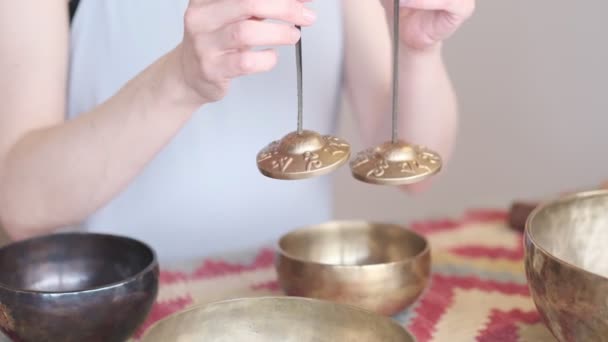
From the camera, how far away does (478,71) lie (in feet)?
6.07

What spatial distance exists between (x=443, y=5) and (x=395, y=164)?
177 mm

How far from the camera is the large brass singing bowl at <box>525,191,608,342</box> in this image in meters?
0.51

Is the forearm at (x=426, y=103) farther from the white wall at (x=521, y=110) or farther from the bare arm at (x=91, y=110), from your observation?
the white wall at (x=521, y=110)

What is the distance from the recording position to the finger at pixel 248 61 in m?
0.61

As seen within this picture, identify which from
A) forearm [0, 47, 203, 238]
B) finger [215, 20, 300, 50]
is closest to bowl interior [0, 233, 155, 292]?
forearm [0, 47, 203, 238]

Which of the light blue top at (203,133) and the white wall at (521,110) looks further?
the white wall at (521,110)

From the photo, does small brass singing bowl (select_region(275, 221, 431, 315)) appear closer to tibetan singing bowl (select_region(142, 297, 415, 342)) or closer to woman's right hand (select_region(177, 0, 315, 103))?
tibetan singing bowl (select_region(142, 297, 415, 342))

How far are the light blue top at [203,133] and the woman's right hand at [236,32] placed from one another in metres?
0.41

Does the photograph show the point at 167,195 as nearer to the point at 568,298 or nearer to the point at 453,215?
the point at 453,215

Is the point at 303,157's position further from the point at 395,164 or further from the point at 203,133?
the point at 203,133

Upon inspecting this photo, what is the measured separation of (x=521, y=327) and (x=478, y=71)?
1.26 m

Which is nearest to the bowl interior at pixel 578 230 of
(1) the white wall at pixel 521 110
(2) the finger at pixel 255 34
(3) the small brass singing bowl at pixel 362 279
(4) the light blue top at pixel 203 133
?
(3) the small brass singing bowl at pixel 362 279

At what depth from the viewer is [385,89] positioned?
1097 mm

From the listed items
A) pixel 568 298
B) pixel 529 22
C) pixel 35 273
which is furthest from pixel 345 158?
pixel 529 22
